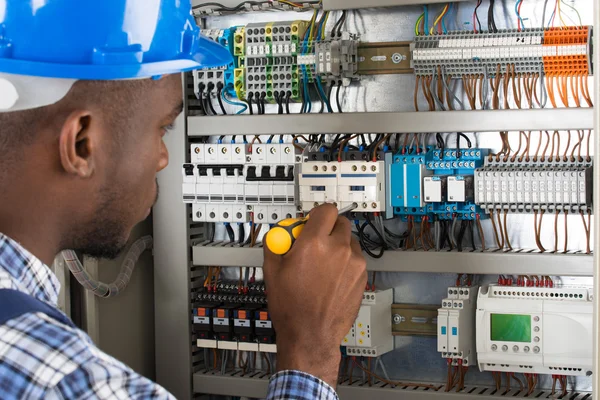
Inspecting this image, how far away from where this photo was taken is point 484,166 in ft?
7.61

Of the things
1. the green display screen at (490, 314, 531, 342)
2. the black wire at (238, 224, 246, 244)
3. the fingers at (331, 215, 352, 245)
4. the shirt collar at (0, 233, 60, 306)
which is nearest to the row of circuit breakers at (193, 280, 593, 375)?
the green display screen at (490, 314, 531, 342)

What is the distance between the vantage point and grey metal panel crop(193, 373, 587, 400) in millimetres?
2328

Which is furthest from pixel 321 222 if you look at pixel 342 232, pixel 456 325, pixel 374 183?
pixel 456 325

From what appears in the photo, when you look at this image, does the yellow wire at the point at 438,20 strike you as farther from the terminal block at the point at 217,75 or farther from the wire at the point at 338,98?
the terminal block at the point at 217,75

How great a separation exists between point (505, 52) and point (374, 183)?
1.74 feet

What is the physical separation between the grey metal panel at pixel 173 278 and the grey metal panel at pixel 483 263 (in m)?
0.28

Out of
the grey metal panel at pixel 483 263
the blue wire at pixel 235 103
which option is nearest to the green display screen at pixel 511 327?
the grey metal panel at pixel 483 263

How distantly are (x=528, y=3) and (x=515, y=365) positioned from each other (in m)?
1.09

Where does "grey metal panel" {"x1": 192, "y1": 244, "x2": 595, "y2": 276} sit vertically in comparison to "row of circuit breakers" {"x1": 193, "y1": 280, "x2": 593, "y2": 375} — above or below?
above

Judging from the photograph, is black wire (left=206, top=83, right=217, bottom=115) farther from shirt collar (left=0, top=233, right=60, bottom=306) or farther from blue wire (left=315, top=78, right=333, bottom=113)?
shirt collar (left=0, top=233, right=60, bottom=306)

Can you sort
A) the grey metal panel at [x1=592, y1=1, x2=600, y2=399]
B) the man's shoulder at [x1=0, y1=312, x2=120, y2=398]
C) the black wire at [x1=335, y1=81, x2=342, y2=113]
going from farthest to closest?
the black wire at [x1=335, y1=81, x2=342, y2=113] < the grey metal panel at [x1=592, y1=1, x2=600, y2=399] < the man's shoulder at [x1=0, y1=312, x2=120, y2=398]

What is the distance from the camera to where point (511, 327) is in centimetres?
228

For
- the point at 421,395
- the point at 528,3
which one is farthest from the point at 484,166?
the point at 421,395

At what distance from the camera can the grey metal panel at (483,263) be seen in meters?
2.18
